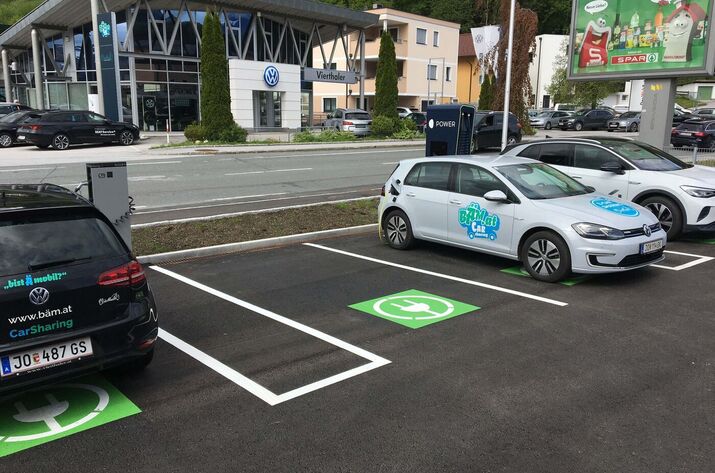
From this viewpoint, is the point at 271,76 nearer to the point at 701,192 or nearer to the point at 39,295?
the point at 701,192

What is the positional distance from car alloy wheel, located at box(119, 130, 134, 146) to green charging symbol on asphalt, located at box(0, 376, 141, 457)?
25.1m

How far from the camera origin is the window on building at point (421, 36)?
57.7 m

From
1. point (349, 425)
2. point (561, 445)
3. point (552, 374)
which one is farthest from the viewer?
point (552, 374)

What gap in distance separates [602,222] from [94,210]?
5.54m

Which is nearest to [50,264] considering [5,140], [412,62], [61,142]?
[61,142]

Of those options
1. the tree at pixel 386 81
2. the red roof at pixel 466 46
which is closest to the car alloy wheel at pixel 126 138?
the tree at pixel 386 81

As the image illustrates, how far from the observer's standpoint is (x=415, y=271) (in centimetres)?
807

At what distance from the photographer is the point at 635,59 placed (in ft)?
48.6

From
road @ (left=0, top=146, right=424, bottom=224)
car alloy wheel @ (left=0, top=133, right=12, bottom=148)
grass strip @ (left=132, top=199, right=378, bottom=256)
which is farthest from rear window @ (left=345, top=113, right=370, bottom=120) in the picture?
grass strip @ (left=132, top=199, right=378, bottom=256)

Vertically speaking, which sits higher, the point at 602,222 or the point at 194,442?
the point at 602,222

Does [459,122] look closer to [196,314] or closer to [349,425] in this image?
[196,314]

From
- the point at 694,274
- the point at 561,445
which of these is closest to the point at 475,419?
the point at 561,445

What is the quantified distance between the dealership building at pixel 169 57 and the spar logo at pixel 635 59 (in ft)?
75.4

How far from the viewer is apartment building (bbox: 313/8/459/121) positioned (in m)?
56.8
